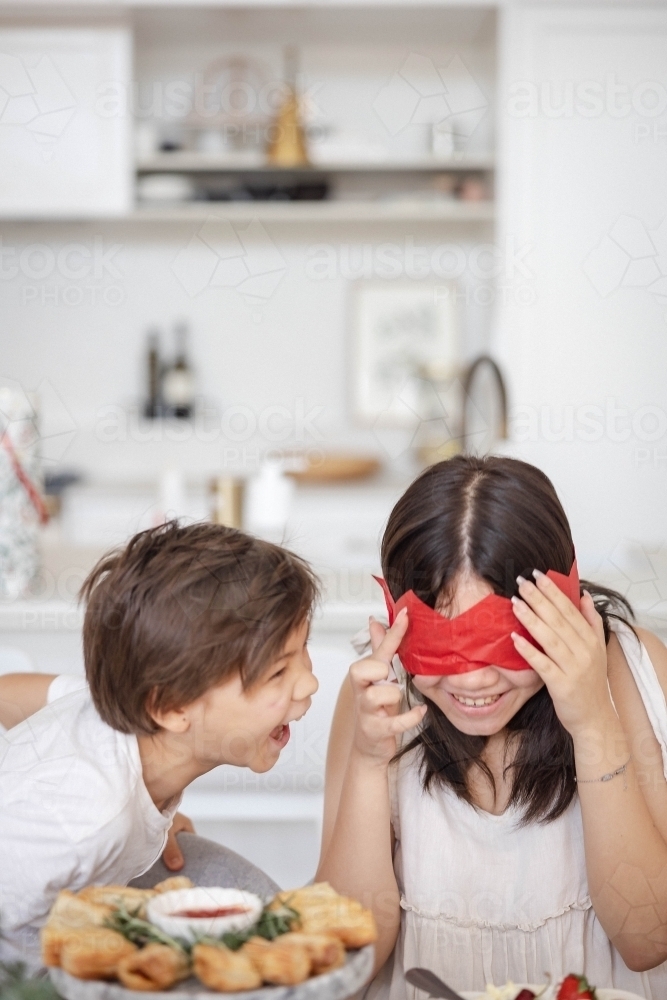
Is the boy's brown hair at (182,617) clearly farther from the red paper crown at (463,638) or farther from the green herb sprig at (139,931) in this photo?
the green herb sprig at (139,931)

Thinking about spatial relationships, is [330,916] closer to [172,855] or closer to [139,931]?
[139,931]

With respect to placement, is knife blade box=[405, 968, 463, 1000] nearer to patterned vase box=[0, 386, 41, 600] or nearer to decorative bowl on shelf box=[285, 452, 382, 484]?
patterned vase box=[0, 386, 41, 600]

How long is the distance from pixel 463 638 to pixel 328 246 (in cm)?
283

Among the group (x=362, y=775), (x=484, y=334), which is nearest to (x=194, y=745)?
(x=362, y=775)

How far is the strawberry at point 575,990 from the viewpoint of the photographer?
0.53 m

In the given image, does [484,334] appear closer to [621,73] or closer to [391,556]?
[621,73]

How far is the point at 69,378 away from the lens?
3.39 m

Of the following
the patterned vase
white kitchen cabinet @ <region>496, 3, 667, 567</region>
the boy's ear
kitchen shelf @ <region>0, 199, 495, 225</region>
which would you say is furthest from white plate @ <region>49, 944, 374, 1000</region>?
kitchen shelf @ <region>0, 199, 495, 225</region>

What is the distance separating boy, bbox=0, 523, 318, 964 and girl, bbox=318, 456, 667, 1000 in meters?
0.07

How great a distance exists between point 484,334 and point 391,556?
8.81 ft

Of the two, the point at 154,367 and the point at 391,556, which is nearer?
the point at 391,556

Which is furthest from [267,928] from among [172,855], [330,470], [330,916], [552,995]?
[330,470]

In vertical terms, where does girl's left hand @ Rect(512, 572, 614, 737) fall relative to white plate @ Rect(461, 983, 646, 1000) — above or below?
above

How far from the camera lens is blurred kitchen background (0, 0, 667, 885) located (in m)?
2.77
